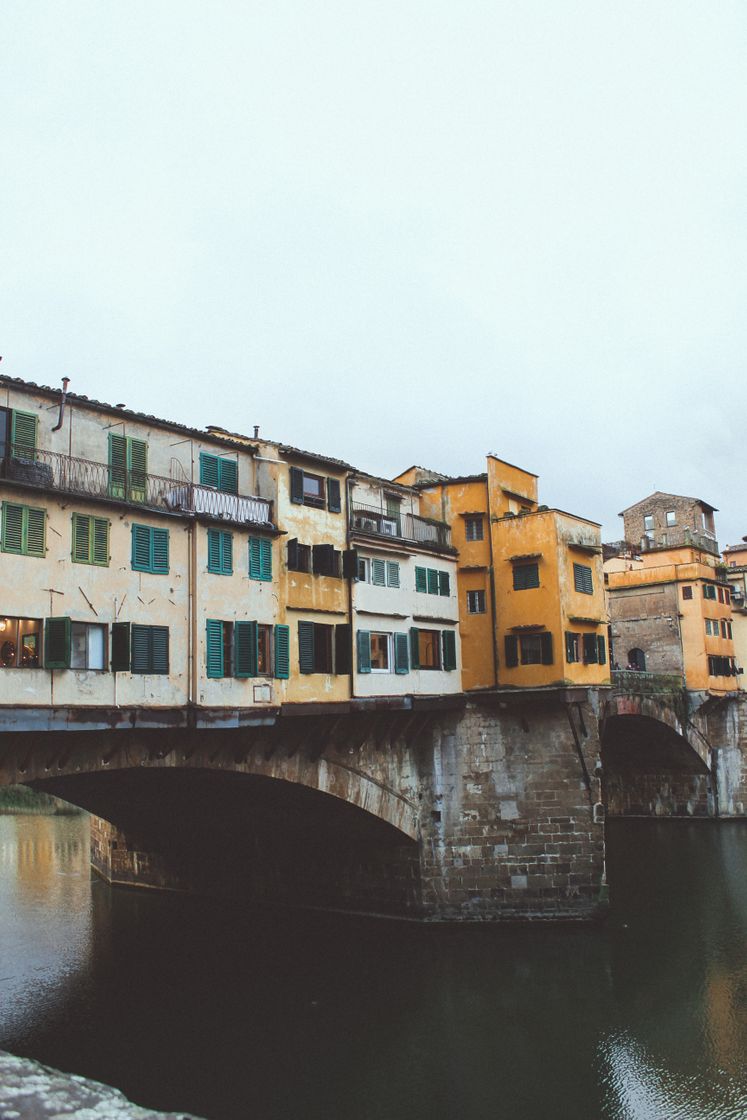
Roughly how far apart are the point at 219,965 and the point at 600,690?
51.4 feet

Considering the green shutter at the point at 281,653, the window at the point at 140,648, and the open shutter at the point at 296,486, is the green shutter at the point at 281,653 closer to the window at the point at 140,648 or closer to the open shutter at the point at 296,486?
the window at the point at 140,648

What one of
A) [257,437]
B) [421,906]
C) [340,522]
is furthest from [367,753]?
[257,437]

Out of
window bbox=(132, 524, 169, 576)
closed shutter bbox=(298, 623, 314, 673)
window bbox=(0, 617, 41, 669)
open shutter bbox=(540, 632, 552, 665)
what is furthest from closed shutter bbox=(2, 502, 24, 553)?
open shutter bbox=(540, 632, 552, 665)

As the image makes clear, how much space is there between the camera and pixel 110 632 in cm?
2141

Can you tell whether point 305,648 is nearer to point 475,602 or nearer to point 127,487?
point 127,487

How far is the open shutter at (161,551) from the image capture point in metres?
22.6

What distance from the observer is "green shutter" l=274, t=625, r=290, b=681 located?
25172 millimetres

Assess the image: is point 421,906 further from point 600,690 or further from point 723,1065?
point 723,1065

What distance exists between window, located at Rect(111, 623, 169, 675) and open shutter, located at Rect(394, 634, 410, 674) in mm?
9396

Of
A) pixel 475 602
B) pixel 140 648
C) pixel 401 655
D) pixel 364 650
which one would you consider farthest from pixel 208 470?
pixel 475 602

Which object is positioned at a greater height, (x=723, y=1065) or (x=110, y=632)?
(x=110, y=632)

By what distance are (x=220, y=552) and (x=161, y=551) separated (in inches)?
74.3

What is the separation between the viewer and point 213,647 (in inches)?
927

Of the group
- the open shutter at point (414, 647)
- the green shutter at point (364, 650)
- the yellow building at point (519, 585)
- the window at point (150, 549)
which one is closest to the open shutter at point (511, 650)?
the yellow building at point (519, 585)
